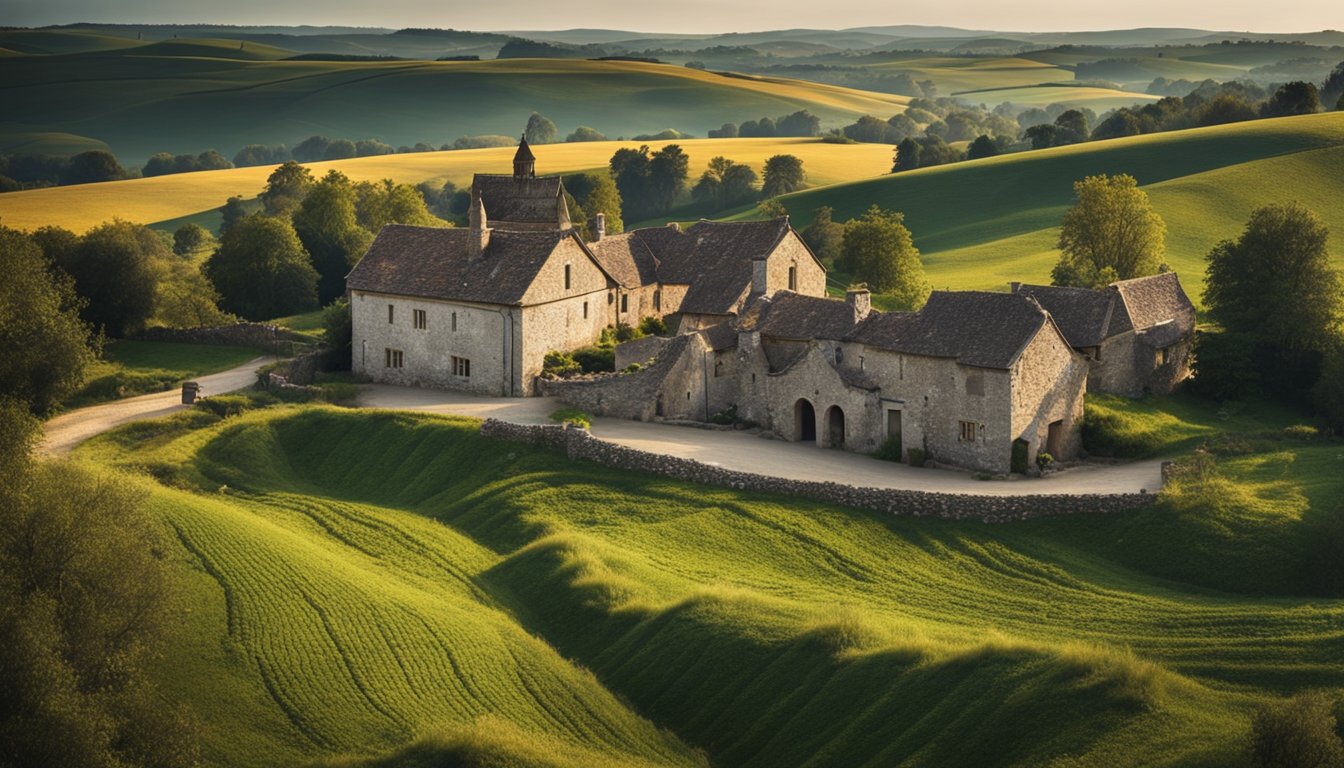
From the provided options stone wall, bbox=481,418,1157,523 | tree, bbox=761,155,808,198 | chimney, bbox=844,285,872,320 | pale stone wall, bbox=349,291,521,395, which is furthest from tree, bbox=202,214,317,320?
tree, bbox=761,155,808,198

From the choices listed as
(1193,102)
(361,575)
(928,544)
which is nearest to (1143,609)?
(928,544)

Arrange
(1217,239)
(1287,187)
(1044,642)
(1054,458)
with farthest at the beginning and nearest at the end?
(1287,187), (1217,239), (1054,458), (1044,642)

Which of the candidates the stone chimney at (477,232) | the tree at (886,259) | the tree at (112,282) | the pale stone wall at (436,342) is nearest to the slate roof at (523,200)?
the stone chimney at (477,232)

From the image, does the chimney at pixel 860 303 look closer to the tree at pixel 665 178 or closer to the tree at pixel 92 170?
the tree at pixel 665 178

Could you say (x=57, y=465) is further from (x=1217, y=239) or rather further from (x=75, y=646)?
(x=1217, y=239)

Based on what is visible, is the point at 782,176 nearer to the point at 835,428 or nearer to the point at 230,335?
the point at 230,335

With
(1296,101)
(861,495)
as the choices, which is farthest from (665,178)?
(861,495)
